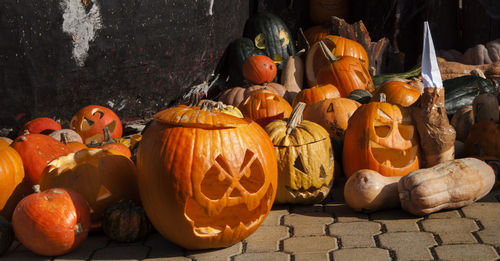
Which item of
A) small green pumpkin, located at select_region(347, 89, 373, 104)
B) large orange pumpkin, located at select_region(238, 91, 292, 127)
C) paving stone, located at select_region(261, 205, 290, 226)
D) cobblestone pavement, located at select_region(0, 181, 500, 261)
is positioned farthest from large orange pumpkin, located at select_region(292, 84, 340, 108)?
cobblestone pavement, located at select_region(0, 181, 500, 261)

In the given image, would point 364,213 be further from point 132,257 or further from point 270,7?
point 270,7

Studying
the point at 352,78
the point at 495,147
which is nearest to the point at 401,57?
the point at 352,78

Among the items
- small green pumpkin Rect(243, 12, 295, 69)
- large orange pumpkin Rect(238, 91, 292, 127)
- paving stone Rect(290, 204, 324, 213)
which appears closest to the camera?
paving stone Rect(290, 204, 324, 213)

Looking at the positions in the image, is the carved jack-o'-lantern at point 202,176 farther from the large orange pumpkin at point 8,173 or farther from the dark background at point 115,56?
the dark background at point 115,56

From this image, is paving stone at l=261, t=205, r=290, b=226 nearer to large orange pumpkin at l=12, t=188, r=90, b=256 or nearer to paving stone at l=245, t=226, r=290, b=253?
paving stone at l=245, t=226, r=290, b=253

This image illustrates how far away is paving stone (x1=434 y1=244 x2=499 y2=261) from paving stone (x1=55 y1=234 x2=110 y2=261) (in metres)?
2.22

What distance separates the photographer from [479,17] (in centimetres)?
905

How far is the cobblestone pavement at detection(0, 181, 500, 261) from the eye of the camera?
3.49 m

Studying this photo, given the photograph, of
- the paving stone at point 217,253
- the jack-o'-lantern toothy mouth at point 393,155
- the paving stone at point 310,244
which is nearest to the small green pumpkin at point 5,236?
the paving stone at point 217,253

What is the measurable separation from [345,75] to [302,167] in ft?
8.84

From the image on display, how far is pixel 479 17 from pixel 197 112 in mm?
6863

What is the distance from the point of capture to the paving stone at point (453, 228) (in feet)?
11.9

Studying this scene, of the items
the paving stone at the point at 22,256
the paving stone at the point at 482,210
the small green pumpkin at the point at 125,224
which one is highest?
the small green pumpkin at the point at 125,224

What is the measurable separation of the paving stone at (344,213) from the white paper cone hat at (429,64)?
1.12m
